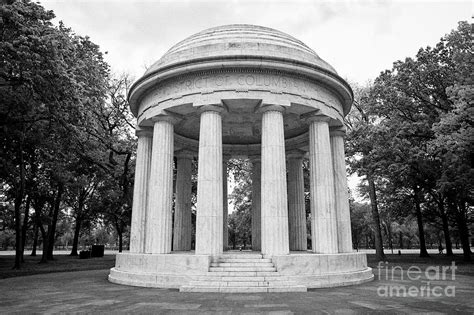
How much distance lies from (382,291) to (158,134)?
16.4 m

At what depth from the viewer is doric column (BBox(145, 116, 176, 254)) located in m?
21.1

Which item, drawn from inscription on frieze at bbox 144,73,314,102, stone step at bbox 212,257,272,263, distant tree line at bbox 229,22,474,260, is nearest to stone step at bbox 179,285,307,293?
stone step at bbox 212,257,272,263

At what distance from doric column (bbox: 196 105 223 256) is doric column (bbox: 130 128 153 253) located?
6.51m

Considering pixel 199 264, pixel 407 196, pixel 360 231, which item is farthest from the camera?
→ pixel 360 231

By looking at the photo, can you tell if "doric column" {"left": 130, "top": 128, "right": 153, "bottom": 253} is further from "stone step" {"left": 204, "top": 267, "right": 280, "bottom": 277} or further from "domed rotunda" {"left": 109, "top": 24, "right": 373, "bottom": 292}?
"stone step" {"left": 204, "top": 267, "right": 280, "bottom": 277}

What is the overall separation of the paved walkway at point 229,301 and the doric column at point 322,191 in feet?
12.9

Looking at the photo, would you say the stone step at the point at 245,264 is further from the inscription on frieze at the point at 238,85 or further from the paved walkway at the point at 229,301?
the inscription on frieze at the point at 238,85

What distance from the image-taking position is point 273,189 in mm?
19969

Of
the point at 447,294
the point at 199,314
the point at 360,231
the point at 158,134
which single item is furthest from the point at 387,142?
the point at 360,231

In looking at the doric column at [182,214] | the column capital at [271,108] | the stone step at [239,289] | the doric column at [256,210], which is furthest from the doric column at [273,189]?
the doric column at [182,214]

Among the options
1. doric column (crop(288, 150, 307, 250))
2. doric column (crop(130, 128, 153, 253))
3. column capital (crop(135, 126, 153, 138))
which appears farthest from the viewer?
doric column (crop(288, 150, 307, 250))

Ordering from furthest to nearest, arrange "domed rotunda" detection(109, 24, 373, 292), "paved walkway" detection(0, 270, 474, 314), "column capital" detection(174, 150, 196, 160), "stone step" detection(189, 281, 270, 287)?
"column capital" detection(174, 150, 196, 160)
"domed rotunda" detection(109, 24, 373, 292)
"stone step" detection(189, 281, 270, 287)
"paved walkway" detection(0, 270, 474, 314)

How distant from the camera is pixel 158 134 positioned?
75.0 ft

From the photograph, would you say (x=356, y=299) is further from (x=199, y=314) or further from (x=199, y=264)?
(x=199, y=264)
